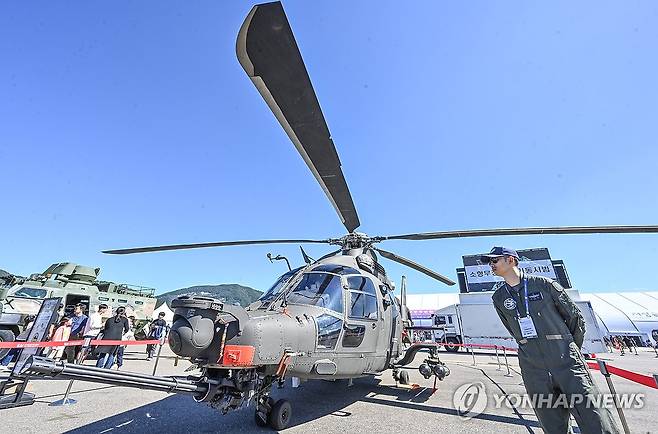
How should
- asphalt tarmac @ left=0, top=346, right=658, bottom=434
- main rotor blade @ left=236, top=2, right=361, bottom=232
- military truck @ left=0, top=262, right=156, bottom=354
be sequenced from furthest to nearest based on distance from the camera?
military truck @ left=0, top=262, right=156, bottom=354 < asphalt tarmac @ left=0, top=346, right=658, bottom=434 < main rotor blade @ left=236, top=2, right=361, bottom=232

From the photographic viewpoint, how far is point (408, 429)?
4.27 meters

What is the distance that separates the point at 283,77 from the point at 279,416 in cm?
399

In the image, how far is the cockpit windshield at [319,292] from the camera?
180 inches

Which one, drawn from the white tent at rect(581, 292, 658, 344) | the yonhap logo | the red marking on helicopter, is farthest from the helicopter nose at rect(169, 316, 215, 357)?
the white tent at rect(581, 292, 658, 344)

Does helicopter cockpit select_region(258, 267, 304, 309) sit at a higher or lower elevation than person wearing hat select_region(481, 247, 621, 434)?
higher

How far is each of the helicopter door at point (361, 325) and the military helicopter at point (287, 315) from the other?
0.02 metres

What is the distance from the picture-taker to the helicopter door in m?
4.74

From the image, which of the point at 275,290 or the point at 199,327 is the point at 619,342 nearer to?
the point at 275,290

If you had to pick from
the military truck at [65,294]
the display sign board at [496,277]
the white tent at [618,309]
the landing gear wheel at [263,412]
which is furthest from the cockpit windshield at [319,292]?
the white tent at [618,309]

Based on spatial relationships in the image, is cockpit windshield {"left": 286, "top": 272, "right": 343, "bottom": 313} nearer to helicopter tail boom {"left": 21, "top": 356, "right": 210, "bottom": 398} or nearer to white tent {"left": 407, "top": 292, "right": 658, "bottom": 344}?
helicopter tail boom {"left": 21, "top": 356, "right": 210, "bottom": 398}

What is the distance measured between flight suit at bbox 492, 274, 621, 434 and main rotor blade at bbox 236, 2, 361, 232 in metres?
2.33

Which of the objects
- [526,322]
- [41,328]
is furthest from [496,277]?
[41,328]

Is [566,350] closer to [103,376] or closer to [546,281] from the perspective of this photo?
[546,281]

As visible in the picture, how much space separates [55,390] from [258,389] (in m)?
5.79
